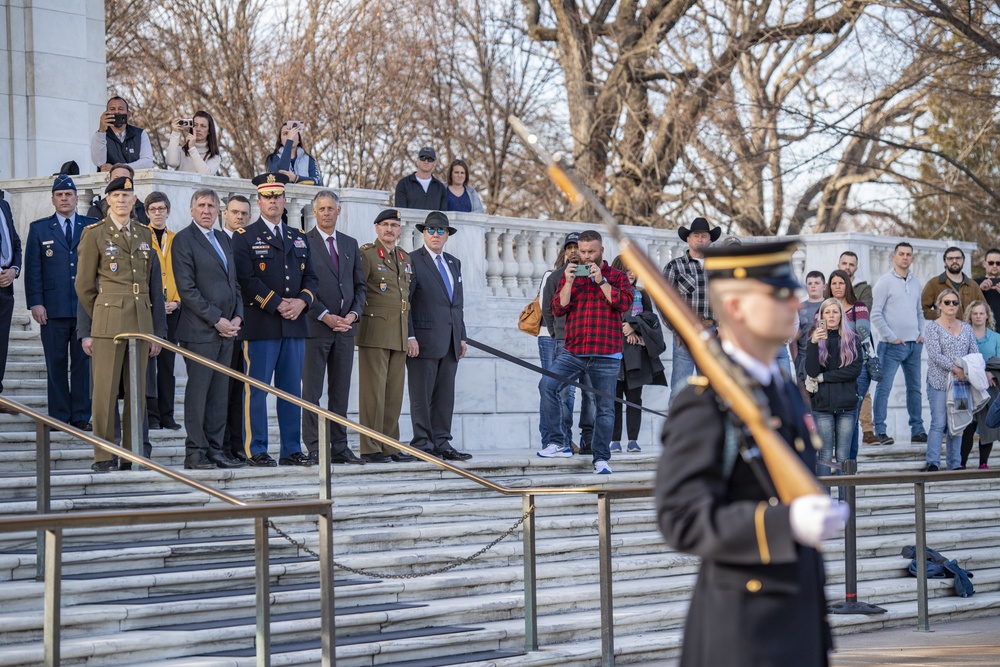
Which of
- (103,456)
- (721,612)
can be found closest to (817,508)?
(721,612)

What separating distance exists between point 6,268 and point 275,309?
211cm

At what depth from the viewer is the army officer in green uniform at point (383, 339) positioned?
11.3 metres

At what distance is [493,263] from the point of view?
14961mm

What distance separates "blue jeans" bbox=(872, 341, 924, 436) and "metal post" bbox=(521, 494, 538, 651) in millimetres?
7414

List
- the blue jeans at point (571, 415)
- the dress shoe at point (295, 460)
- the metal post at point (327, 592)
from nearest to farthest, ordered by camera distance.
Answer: the metal post at point (327, 592), the dress shoe at point (295, 460), the blue jeans at point (571, 415)

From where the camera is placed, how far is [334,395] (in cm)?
1121

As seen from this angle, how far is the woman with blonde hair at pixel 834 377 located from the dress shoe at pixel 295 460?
419 cm

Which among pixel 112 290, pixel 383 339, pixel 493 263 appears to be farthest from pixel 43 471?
pixel 493 263

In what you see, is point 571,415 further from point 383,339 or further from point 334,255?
point 334,255

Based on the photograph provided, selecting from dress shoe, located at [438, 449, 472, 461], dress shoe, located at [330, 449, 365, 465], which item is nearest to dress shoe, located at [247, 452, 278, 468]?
dress shoe, located at [330, 449, 365, 465]

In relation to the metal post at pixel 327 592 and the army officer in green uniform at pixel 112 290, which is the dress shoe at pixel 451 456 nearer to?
the army officer in green uniform at pixel 112 290

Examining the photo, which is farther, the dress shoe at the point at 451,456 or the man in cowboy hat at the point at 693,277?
the man in cowboy hat at the point at 693,277

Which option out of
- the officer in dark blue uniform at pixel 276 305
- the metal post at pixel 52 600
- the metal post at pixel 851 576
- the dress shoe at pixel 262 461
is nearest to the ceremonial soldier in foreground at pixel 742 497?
the metal post at pixel 52 600

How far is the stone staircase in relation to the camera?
7633mm
